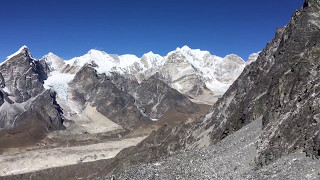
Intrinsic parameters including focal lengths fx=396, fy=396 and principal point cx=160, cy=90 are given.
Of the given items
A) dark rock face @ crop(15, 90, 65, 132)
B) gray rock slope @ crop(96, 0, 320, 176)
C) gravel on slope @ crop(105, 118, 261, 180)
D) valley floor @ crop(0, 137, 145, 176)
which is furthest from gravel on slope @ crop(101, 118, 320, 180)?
dark rock face @ crop(15, 90, 65, 132)

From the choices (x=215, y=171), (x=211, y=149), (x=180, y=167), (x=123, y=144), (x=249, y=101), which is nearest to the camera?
(x=215, y=171)

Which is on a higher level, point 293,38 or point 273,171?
point 293,38

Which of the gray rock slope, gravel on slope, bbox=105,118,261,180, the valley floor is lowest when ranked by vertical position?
the valley floor

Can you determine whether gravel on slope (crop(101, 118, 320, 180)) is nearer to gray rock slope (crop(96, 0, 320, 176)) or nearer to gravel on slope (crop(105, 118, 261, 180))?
gravel on slope (crop(105, 118, 261, 180))

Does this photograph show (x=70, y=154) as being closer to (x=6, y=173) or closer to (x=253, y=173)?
(x=6, y=173)

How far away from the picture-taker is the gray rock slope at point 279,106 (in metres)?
25.3

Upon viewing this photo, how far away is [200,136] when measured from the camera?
2453 inches

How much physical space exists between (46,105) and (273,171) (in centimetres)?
18645

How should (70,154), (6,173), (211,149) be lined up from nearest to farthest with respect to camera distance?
(211,149)
(6,173)
(70,154)

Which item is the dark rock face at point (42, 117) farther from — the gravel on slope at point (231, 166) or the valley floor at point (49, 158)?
the gravel on slope at point (231, 166)

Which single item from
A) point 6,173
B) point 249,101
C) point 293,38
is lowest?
point 6,173

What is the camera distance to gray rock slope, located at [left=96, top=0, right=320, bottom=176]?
83.1 feet

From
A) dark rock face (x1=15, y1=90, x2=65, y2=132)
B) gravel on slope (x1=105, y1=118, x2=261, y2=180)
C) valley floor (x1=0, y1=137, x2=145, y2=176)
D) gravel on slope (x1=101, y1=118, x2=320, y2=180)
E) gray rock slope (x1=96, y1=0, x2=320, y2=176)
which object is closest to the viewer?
gravel on slope (x1=101, y1=118, x2=320, y2=180)

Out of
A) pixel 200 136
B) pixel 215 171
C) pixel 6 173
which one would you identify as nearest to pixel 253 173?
pixel 215 171
